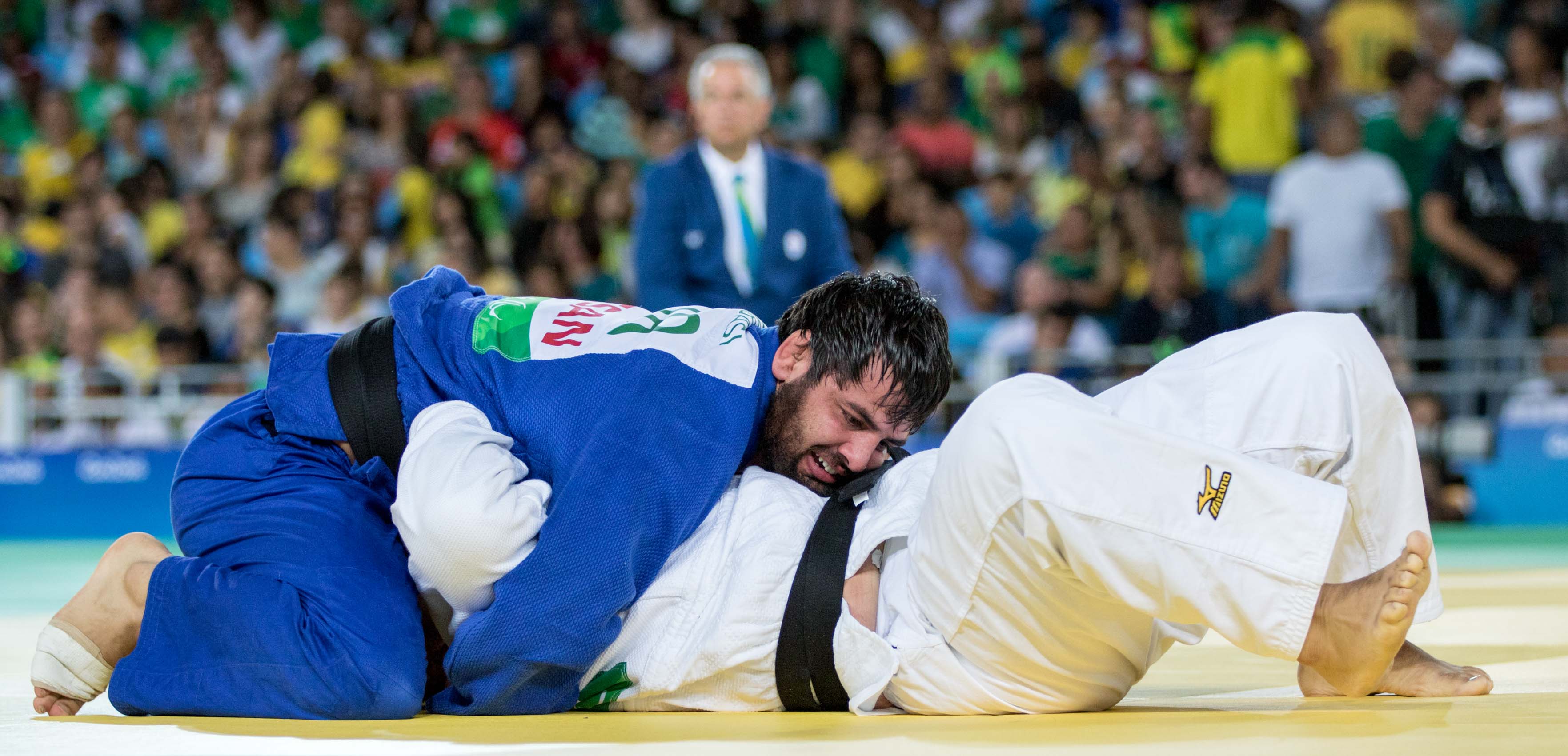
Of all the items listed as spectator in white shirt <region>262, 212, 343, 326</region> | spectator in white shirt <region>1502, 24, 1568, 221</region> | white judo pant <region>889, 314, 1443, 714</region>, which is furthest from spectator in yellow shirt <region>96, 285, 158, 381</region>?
white judo pant <region>889, 314, 1443, 714</region>

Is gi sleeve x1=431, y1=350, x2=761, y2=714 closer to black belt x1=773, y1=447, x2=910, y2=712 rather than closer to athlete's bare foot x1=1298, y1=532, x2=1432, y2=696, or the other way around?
black belt x1=773, y1=447, x2=910, y2=712

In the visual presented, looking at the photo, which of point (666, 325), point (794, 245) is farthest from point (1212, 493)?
point (794, 245)

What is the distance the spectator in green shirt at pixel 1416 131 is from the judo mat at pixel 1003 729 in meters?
5.01

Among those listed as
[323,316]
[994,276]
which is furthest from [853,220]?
[323,316]

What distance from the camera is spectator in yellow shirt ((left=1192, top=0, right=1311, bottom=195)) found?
319 inches

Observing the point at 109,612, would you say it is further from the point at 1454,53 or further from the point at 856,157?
the point at 1454,53

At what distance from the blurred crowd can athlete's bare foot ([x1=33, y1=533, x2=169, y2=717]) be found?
452cm

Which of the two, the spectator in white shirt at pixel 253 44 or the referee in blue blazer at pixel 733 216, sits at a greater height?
the spectator in white shirt at pixel 253 44

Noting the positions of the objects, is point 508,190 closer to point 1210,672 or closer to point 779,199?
point 779,199

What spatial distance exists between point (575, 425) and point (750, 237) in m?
2.59

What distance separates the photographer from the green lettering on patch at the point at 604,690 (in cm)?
240

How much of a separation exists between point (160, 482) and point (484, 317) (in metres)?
6.18

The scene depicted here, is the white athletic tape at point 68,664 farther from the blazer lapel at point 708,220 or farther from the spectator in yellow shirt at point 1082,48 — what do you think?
the spectator in yellow shirt at point 1082,48

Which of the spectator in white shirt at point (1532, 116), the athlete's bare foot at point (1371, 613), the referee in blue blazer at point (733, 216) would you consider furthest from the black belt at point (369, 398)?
the spectator in white shirt at point (1532, 116)
